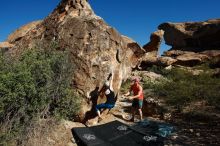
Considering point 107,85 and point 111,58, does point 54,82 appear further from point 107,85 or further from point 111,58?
point 111,58

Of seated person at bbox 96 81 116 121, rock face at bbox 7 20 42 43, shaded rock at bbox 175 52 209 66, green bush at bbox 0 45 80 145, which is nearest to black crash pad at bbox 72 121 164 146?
seated person at bbox 96 81 116 121

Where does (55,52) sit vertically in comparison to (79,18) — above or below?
below

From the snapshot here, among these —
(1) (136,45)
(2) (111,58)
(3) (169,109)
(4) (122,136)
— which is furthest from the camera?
(1) (136,45)

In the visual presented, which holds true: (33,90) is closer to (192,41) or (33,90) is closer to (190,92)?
(190,92)

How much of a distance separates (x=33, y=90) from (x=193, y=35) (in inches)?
1226

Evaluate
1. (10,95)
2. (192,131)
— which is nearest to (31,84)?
(10,95)

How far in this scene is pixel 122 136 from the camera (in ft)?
30.7

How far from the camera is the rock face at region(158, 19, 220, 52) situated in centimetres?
3444

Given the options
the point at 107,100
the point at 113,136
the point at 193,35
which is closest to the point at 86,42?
the point at 107,100

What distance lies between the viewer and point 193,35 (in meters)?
37.3

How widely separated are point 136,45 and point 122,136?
1574 cm

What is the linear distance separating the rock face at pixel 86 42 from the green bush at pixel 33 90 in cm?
43

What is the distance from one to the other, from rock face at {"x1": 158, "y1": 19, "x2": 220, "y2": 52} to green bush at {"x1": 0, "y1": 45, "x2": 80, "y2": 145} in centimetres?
2668

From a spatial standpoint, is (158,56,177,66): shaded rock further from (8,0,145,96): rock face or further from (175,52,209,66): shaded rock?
(8,0,145,96): rock face
